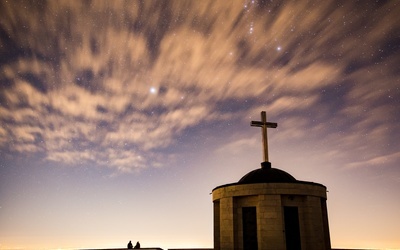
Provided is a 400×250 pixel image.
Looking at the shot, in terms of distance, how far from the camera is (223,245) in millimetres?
19109

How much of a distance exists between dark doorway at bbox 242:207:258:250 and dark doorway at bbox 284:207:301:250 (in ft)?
5.99

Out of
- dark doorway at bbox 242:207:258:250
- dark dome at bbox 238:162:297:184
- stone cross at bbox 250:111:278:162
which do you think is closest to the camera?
dark doorway at bbox 242:207:258:250

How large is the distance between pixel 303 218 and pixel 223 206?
4.88 m

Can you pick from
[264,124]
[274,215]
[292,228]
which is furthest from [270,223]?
[264,124]

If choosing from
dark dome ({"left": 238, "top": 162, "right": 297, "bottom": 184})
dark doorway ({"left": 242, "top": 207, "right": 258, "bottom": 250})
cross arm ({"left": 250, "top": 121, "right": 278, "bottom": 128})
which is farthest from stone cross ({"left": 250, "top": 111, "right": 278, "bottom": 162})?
dark doorway ({"left": 242, "top": 207, "right": 258, "bottom": 250})

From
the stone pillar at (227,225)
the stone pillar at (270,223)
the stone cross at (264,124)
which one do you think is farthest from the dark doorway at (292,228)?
the stone cross at (264,124)

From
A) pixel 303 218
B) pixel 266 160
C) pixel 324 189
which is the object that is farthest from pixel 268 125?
pixel 303 218

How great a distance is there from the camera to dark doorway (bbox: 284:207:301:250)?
58.6 feet

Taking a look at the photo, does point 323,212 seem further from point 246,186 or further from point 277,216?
point 246,186

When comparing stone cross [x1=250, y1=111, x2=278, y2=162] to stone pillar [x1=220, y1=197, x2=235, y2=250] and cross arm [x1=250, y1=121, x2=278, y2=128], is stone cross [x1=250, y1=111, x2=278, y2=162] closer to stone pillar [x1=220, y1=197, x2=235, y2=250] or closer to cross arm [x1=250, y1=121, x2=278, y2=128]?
cross arm [x1=250, y1=121, x2=278, y2=128]

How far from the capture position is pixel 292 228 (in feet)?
59.5

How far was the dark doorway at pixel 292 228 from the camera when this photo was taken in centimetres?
1786

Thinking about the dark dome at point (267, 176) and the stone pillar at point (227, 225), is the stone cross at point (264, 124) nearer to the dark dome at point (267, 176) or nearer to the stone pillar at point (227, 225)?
the dark dome at point (267, 176)

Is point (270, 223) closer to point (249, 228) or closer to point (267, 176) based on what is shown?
point (249, 228)
